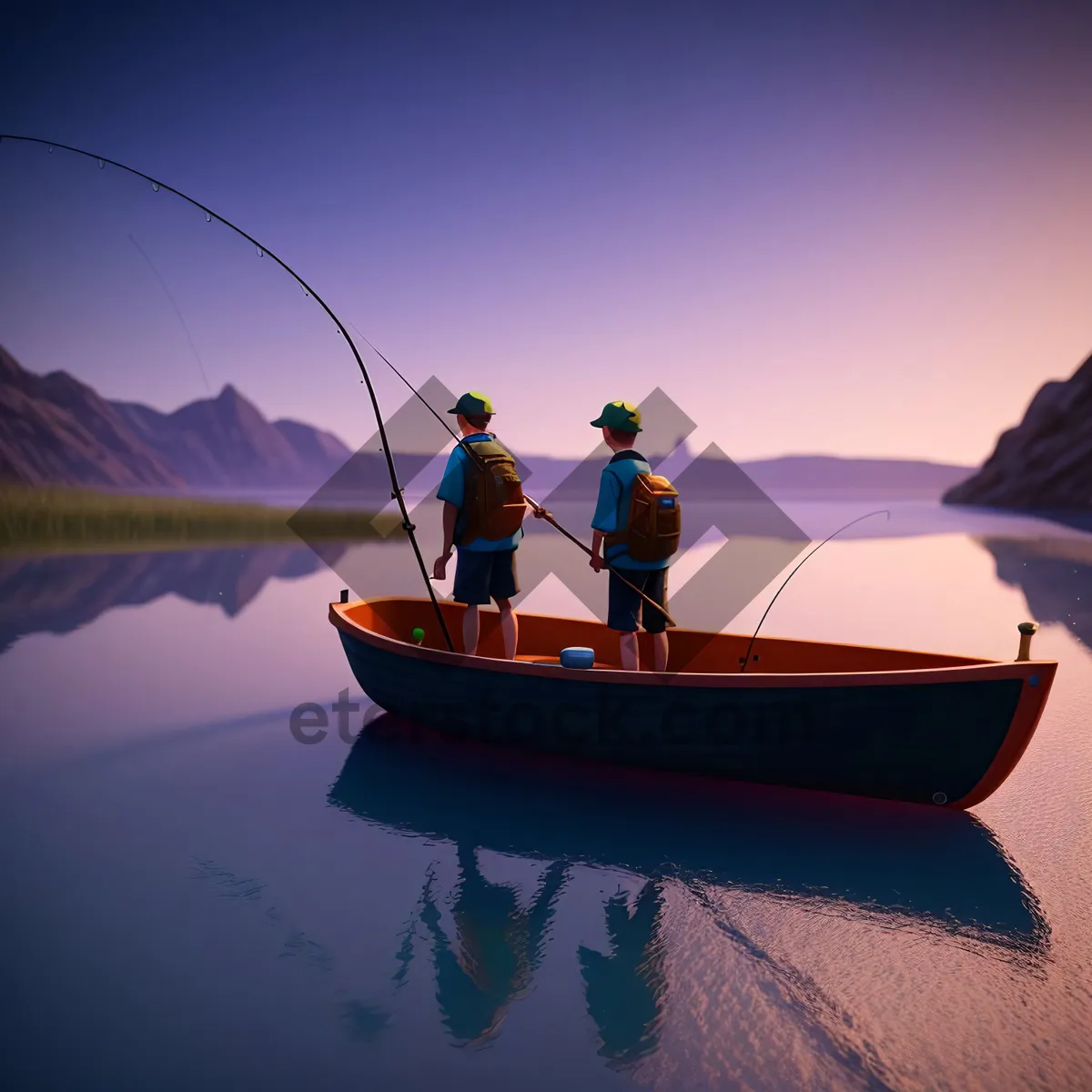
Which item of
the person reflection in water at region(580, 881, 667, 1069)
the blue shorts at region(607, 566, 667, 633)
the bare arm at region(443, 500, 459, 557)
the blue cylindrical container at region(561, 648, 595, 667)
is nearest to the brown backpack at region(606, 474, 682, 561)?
the blue shorts at region(607, 566, 667, 633)

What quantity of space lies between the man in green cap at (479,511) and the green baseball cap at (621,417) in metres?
0.80

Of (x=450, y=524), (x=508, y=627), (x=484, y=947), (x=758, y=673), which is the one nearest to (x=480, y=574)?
(x=450, y=524)

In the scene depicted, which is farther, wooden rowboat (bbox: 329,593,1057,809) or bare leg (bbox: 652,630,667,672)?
bare leg (bbox: 652,630,667,672)

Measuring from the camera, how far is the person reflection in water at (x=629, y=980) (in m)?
2.96

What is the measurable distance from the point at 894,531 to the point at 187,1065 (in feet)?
127

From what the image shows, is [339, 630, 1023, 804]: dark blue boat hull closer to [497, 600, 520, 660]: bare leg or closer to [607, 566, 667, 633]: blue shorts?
[607, 566, 667, 633]: blue shorts

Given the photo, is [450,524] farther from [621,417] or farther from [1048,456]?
[1048,456]

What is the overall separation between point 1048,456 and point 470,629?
5828 cm

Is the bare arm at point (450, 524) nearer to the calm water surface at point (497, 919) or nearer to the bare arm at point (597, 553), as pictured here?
the bare arm at point (597, 553)

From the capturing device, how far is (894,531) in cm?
3706

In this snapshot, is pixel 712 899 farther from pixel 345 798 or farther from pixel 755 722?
pixel 345 798

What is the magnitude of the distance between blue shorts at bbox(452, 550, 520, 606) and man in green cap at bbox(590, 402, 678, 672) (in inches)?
32.9

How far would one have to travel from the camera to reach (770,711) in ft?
15.6

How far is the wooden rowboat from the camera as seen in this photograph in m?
4.41
